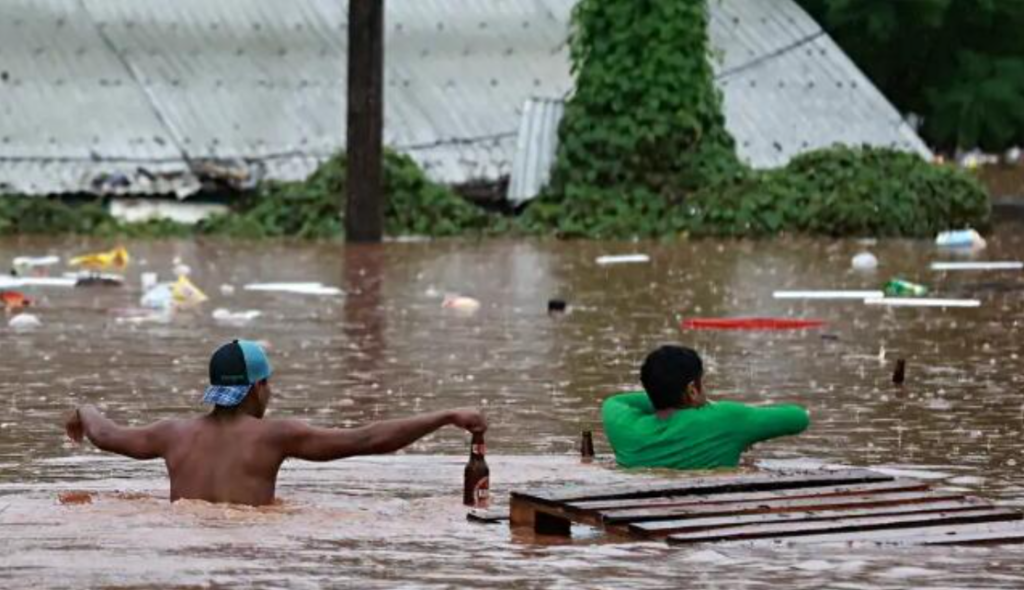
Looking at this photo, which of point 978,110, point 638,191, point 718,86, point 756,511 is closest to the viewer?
point 756,511

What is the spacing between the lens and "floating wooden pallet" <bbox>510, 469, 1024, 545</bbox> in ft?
30.4

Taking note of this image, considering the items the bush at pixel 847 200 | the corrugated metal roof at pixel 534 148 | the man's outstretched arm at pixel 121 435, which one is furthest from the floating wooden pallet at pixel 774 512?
the corrugated metal roof at pixel 534 148

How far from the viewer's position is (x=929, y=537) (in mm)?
9266

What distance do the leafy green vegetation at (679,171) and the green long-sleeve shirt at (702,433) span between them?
16.5 metres

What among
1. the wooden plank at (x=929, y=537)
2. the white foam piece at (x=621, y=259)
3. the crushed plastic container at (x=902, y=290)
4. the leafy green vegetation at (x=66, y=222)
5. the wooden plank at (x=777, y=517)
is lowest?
Answer: the wooden plank at (x=929, y=537)

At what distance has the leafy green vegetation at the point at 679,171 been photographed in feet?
91.7

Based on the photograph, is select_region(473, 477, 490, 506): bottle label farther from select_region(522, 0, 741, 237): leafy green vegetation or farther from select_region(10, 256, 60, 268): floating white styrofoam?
select_region(522, 0, 741, 237): leafy green vegetation

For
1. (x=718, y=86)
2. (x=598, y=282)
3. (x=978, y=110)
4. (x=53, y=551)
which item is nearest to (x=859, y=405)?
(x=53, y=551)

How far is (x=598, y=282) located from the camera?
22.3 m

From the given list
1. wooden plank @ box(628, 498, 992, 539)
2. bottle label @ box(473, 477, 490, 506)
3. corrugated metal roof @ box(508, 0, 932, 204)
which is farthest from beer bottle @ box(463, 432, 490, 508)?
corrugated metal roof @ box(508, 0, 932, 204)

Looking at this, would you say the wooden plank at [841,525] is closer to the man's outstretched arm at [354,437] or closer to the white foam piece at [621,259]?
the man's outstretched arm at [354,437]

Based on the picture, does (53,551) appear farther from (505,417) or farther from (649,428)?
(505,417)

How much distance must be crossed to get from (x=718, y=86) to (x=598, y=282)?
32.0 feet

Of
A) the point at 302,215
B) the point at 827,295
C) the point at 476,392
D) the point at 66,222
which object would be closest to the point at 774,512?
the point at 476,392
